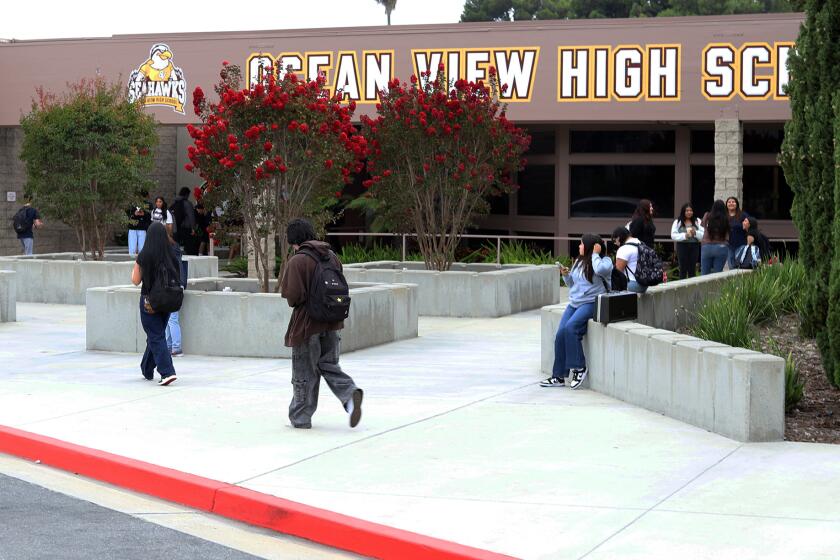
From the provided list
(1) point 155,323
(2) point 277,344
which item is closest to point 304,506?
(1) point 155,323

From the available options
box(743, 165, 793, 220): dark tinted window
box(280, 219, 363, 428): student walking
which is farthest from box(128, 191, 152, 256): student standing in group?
box(280, 219, 363, 428): student walking

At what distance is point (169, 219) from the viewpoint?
27.3 metres

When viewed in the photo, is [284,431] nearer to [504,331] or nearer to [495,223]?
[504,331]

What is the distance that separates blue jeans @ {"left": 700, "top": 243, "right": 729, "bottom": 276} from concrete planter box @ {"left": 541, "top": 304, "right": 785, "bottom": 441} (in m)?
7.63

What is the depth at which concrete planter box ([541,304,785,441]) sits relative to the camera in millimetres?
10125

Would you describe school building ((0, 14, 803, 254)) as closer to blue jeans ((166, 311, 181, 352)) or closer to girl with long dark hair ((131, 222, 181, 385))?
blue jeans ((166, 311, 181, 352))

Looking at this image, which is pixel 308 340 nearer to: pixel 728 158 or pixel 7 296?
pixel 7 296

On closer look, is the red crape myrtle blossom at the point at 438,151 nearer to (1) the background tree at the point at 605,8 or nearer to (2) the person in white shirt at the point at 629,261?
(2) the person in white shirt at the point at 629,261

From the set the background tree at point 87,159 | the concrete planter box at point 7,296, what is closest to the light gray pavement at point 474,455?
the concrete planter box at point 7,296

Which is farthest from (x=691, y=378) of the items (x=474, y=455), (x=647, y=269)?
(x=647, y=269)

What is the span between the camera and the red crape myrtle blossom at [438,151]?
2089 centimetres

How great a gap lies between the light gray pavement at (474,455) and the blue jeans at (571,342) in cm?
29

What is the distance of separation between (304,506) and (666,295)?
7.43 meters

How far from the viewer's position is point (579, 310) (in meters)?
13.2
